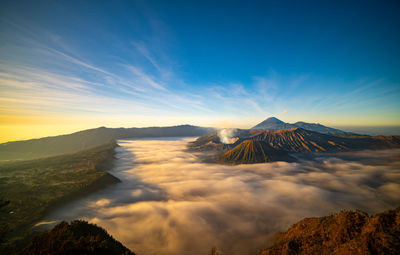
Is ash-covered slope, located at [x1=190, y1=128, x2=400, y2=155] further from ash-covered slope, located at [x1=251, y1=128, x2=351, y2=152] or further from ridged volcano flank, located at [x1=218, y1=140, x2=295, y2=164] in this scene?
ridged volcano flank, located at [x1=218, y1=140, x2=295, y2=164]

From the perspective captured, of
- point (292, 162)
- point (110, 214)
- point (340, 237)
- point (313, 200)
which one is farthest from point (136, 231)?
point (292, 162)

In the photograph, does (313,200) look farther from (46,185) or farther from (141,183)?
(46,185)

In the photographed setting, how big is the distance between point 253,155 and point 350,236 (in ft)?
354

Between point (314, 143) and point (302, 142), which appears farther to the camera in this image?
point (302, 142)

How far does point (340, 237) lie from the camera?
62.3ft

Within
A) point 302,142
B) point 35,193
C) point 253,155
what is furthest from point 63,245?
point 302,142

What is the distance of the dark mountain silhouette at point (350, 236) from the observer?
50.0 feet

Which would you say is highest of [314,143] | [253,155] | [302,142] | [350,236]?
[302,142]

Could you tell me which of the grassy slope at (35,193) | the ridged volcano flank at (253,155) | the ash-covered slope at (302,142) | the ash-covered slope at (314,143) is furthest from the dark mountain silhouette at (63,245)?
the ash-covered slope at (302,142)

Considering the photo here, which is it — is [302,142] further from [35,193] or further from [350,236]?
[35,193]

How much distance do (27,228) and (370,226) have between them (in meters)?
66.9

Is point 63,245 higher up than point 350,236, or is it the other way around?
point 63,245

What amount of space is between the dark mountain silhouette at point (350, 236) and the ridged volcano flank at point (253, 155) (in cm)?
9710

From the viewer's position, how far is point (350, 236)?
18.8m
